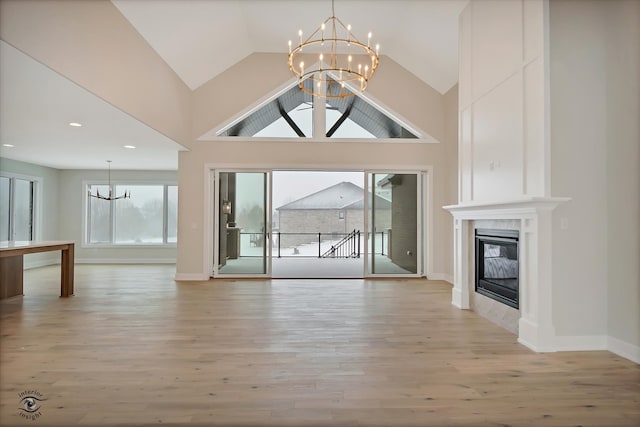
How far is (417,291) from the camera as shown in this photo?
589cm

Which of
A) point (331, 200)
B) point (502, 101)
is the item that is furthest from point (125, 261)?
point (502, 101)

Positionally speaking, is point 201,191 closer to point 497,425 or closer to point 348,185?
point 497,425

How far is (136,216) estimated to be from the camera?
9.89 meters

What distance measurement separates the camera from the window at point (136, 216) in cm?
979

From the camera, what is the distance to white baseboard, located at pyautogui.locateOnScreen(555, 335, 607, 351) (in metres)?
3.26

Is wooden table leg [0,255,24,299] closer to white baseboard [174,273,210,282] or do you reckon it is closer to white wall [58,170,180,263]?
white baseboard [174,273,210,282]

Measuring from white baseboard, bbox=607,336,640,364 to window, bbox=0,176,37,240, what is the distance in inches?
419

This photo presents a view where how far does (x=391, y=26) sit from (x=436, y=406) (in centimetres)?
575

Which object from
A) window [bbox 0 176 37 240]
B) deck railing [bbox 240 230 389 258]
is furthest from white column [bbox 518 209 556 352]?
window [bbox 0 176 37 240]

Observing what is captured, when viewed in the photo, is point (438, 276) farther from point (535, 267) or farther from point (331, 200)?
point (331, 200)

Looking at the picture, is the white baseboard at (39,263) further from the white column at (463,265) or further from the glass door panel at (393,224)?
the white column at (463,265)

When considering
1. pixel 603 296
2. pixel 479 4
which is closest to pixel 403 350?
pixel 603 296

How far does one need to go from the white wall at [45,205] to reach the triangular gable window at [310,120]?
513 cm

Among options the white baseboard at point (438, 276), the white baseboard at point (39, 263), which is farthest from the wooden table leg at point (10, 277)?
the white baseboard at point (438, 276)
